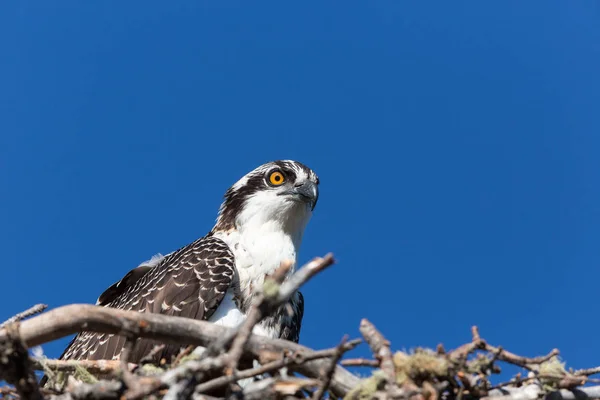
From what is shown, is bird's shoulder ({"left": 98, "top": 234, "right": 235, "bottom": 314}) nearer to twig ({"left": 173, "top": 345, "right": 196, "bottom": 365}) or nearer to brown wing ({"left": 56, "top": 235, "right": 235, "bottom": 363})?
brown wing ({"left": 56, "top": 235, "right": 235, "bottom": 363})

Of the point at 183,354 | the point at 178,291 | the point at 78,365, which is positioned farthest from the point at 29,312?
the point at 178,291

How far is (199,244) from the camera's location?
7.25m

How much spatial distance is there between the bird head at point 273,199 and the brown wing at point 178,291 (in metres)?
0.57

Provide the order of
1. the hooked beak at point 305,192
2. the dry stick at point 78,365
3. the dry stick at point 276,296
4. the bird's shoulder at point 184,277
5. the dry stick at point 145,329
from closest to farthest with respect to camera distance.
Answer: the dry stick at point 276,296, the dry stick at point 145,329, the dry stick at point 78,365, the bird's shoulder at point 184,277, the hooked beak at point 305,192

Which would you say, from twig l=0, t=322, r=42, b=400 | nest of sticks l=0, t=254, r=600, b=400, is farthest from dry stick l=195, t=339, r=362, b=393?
twig l=0, t=322, r=42, b=400

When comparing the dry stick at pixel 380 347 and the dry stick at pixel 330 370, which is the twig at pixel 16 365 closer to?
the dry stick at pixel 330 370

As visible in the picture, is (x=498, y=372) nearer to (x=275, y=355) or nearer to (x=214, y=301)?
(x=275, y=355)

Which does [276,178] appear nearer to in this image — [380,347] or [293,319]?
[293,319]

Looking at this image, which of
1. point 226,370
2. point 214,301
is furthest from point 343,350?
point 214,301

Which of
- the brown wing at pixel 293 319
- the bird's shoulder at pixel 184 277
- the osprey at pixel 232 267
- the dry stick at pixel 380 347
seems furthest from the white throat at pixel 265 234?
the dry stick at pixel 380 347

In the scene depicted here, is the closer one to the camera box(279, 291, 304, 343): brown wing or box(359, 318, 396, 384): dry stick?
box(359, 318, 396, 384): dry stick

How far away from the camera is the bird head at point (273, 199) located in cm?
770

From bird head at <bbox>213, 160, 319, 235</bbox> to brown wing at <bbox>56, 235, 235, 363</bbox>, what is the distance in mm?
567

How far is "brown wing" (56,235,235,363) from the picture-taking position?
645cm
